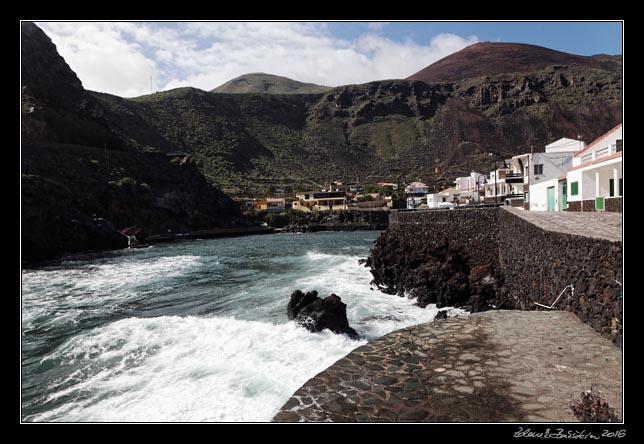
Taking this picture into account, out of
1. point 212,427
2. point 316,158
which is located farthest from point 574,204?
point 316,158

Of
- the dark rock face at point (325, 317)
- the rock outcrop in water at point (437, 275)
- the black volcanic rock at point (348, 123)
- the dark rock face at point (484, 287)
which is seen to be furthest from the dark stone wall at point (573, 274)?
the black volcanic rock at point (348, 123)

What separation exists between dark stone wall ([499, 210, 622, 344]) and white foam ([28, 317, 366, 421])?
5821mm

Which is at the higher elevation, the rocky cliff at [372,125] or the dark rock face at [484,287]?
the rocky cliff at [372,125]

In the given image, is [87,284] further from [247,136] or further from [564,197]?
[247,136]

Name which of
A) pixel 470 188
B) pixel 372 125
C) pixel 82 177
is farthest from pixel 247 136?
pixel 470 188

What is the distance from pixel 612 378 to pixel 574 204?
64.9 feet

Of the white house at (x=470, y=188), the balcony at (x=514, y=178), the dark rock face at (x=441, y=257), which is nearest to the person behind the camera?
the dark rock face at (x=441, y=257)

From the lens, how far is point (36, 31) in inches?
3420

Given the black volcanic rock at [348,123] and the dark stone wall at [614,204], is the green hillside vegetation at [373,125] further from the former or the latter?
the dark stone wall at [614,204]

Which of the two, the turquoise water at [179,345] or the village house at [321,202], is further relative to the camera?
the village house at [321,202]

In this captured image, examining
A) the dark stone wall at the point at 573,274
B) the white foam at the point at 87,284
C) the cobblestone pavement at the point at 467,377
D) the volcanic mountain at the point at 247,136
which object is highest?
the volcanic mountain at the point at 247,136

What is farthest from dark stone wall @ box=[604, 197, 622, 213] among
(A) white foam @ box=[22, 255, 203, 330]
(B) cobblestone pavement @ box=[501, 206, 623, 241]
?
(A) white foam @ box=[22, 255, 203, 330]

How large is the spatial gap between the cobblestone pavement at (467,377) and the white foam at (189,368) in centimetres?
427

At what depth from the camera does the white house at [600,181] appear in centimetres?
1767
